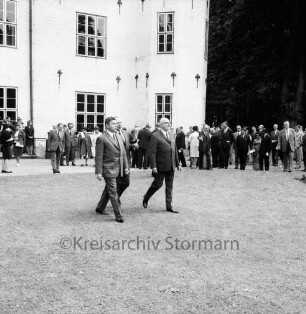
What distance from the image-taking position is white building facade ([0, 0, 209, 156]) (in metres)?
23.6

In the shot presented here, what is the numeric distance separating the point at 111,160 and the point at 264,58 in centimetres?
2347

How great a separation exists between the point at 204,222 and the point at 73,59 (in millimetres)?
17406

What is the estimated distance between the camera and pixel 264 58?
3045 cm

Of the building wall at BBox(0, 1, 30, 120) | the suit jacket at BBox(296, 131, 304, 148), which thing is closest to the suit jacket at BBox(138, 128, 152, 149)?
the suit jacket at BBox(296, 131, 304, 148)

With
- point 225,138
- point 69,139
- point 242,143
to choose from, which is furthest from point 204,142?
point 69,139

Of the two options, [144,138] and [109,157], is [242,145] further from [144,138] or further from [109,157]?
[109,157]

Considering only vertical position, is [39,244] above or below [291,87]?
below

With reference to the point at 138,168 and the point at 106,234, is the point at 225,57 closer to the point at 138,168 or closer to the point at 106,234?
the point at 138,168

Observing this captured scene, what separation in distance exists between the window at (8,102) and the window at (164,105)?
24.8 feet

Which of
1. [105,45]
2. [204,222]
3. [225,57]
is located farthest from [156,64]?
[204,222]

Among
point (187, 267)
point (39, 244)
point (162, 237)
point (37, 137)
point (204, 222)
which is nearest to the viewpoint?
point (187, 267)

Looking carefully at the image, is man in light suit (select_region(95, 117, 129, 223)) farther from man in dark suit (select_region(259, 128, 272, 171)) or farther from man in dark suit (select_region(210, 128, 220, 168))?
man in dark suit (select_region(210, 128, 220, 168))

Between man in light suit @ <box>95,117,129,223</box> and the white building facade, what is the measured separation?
15044mm

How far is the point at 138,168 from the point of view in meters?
20.1
